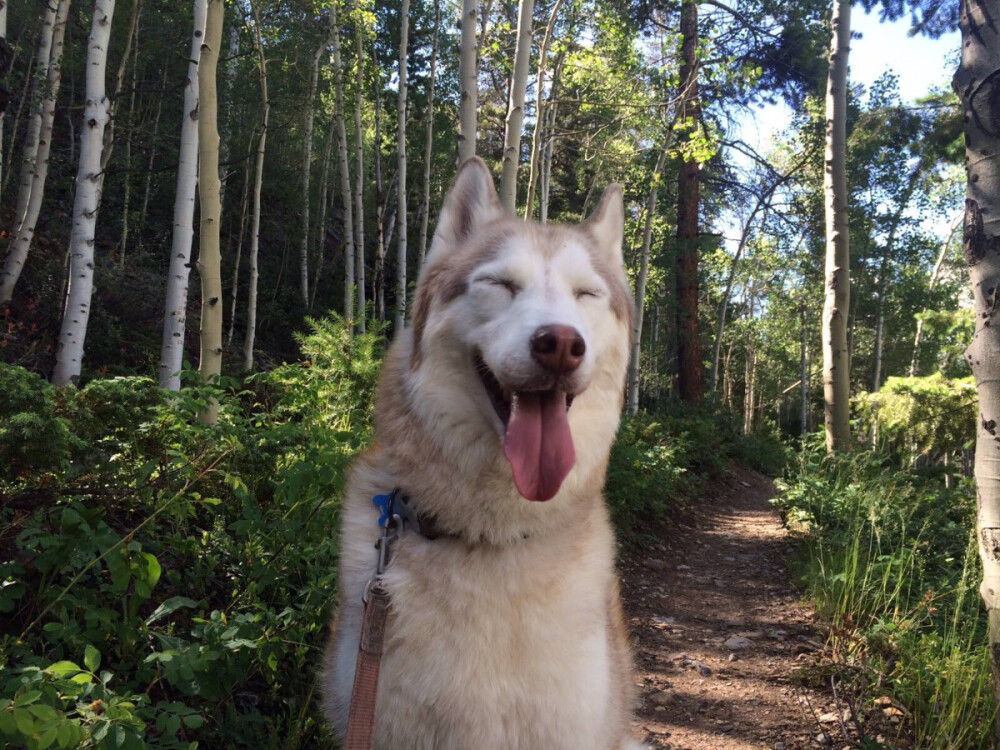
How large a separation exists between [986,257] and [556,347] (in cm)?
256

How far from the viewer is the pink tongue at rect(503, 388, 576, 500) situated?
1.87m

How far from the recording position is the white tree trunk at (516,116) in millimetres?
7234

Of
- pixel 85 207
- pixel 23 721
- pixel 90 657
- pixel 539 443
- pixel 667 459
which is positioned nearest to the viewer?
pixel 23 721

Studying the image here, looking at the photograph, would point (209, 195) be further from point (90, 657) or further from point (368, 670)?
point (368, 670)

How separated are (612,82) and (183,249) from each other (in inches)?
443

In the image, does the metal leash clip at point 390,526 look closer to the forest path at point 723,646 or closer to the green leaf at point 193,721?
the green leaf at point 193,721

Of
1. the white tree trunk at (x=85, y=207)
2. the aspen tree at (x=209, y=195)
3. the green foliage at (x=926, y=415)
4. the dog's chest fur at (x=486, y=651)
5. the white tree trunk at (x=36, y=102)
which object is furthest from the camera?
the white tree trunk at (x=36, y=102)

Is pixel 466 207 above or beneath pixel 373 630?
above

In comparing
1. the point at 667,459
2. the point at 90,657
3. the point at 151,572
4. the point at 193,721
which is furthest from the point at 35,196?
the point at 193,721

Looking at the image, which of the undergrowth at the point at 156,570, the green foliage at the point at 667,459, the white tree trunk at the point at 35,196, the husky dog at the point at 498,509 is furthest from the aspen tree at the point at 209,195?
the white tree trunk at the point at 35,196

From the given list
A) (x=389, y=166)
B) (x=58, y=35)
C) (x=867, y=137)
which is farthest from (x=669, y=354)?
(x=58, y=35)

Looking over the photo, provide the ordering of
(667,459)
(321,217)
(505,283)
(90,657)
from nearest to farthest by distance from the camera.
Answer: (90,657), (505,283), (667,459), (321,217)

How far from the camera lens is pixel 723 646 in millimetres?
4746

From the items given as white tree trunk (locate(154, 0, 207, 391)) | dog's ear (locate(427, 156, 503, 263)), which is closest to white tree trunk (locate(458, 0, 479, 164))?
white tree trunk (locate(154, 0, 207, 391))
